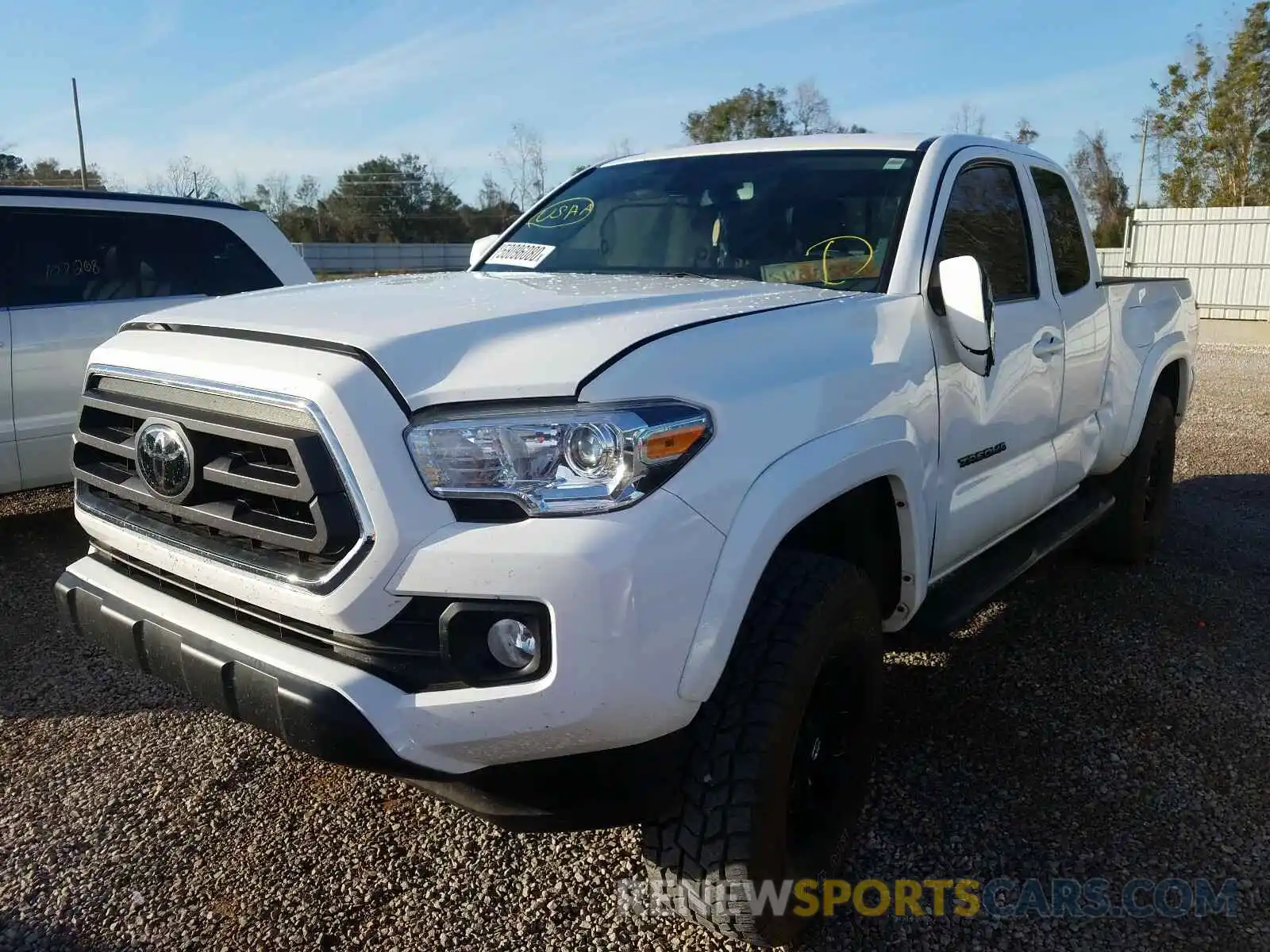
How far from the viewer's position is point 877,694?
8.43ft

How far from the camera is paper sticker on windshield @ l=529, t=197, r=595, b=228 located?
3.68 m

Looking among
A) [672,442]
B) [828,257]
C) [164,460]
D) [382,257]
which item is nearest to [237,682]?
[164,460]

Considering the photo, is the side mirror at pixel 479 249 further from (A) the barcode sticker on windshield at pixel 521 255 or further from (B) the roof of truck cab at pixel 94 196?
(B) the roof of truck cab at pixel 94 196

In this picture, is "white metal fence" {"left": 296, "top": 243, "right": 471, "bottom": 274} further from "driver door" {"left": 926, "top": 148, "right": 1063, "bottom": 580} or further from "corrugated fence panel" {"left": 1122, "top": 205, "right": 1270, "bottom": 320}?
"driver door" {"left": 926, "top": 148, "right": 1063, "bottom": 580}

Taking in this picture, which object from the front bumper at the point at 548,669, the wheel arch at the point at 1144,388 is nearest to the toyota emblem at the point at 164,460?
the front bumper at the point at 548,669

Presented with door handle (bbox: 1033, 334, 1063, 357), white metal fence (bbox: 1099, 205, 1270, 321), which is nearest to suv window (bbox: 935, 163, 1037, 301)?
door handle (bbox: 1033, 334, 1063, 357)

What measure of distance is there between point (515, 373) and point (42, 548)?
450cm

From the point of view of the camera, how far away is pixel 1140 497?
4.78m

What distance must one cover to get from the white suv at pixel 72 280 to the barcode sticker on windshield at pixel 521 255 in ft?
6.82

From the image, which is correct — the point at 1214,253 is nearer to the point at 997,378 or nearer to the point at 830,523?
the point at 997,378

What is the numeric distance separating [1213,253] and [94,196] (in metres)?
20.5

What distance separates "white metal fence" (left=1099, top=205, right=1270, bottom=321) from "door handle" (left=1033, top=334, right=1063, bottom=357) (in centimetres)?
1862

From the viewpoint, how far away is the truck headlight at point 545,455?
184cm

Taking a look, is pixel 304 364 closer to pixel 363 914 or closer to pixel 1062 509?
pixel 363 914
